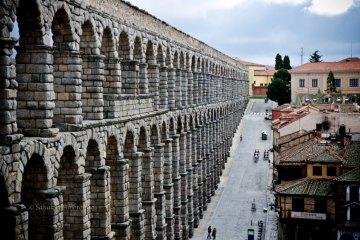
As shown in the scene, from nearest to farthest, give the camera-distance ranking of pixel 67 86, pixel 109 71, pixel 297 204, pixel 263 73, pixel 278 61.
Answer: pixel 67 86
pixel 109 71
pixel 297 204
pixel 278 61
pixel 263 73

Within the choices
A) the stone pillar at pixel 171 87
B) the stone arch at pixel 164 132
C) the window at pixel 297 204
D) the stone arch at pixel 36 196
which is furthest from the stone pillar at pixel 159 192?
the stone arch at pixel 36 196

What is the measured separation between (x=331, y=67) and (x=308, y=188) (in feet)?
223

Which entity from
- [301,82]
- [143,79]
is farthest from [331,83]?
[143,79]

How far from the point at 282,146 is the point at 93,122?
38.2 metres

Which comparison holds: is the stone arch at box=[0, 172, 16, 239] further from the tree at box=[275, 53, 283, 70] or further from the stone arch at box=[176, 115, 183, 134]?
the tree at box=[275, 53, 283, 70]

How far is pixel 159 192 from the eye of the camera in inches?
1538

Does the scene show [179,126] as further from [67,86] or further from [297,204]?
[67,86]

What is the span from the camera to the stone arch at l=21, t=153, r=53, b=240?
65.8 ft

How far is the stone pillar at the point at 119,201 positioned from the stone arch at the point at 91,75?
4.17 meters

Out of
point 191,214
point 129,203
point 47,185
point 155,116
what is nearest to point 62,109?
point 47,185

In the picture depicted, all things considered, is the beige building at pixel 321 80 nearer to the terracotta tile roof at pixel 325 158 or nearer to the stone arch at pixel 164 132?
the terracotta tile roof at pixel 325 158

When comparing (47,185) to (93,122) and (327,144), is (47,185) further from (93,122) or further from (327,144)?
(327,144)

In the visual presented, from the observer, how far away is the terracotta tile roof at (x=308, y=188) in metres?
47.0

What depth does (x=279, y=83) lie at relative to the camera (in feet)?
411
